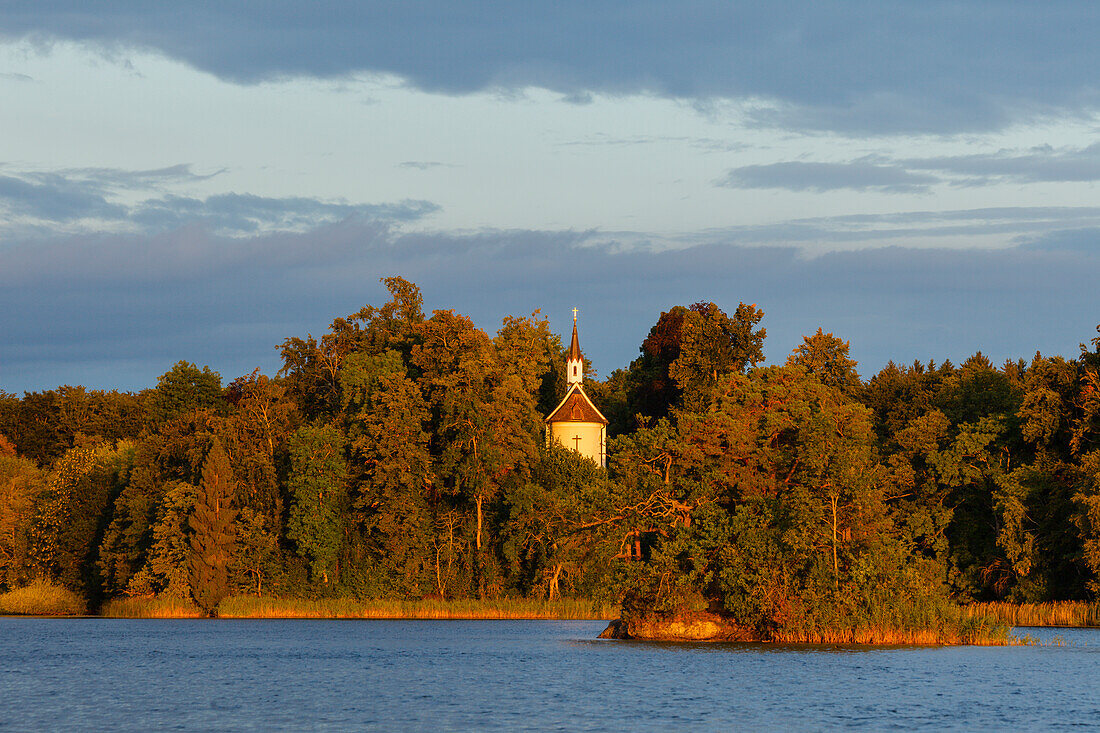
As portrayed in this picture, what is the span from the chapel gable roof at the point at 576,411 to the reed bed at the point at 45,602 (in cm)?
3926

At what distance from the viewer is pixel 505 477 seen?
3354 inches

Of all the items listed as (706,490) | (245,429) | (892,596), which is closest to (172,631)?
(245,429)

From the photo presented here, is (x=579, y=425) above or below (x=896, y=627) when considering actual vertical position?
above

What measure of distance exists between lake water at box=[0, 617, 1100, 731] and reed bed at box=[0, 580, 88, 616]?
101ft

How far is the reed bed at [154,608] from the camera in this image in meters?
Answer: 81.6

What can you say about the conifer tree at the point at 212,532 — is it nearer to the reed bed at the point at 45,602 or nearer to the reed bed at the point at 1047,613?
the reed bed at the point at 45,602

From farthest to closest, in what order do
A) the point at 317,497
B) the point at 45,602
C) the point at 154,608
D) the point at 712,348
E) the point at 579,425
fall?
the point at 579,425 < the point at 712,348 < the point at 45,602 < the point at 317,497 < the point at 154,608

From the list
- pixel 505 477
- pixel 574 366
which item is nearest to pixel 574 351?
pixel 574 366

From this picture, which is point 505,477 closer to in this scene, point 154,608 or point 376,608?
point 376,608

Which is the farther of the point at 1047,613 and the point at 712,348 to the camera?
the point at 712,348

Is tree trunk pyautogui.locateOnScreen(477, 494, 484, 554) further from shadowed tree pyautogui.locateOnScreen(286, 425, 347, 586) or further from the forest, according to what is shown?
shadowed tree pyautogui.locateOnScreen(286, 425, 347, 586)

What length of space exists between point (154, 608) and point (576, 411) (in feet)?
133

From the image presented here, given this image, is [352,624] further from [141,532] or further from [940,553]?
[940,553]

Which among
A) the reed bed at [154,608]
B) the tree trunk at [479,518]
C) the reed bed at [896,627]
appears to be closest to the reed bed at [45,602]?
the reed bed at [154,608]
